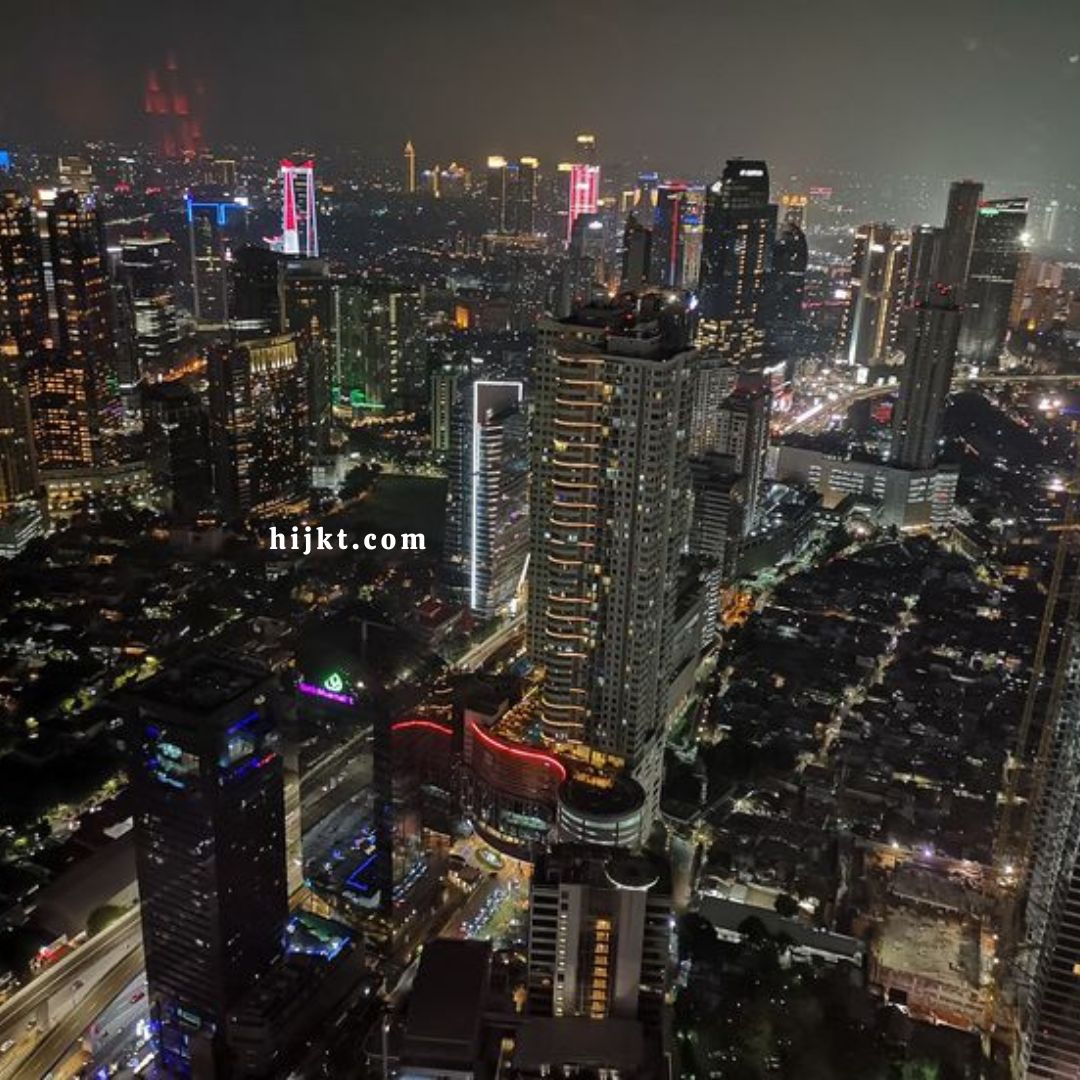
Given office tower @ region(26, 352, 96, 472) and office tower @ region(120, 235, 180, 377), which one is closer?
office tower @ region(26, 352, 96, 472)

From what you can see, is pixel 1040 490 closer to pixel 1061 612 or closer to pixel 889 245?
pixel 1061 612

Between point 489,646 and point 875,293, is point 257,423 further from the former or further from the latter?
point 875,293

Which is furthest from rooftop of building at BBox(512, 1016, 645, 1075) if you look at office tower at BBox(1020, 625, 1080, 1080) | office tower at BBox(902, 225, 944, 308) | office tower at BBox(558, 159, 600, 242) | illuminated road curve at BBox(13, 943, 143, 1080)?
office tower at BBox(902, 225, 944, 308)

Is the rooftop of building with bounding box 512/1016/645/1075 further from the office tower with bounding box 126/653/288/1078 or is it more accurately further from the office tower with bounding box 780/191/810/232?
the office tower with bounding box 780/191/810/232

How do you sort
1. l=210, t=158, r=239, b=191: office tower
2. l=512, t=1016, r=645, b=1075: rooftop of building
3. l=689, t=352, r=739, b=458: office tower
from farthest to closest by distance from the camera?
l=210, t=158, r=239, b=191: office tower → l=689, t=352, r=739, b=458: office tower → l=512, t=1016, r=645, b=1075: rooftop of building

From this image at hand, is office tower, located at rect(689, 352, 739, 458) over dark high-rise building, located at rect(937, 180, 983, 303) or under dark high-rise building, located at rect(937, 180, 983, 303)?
under

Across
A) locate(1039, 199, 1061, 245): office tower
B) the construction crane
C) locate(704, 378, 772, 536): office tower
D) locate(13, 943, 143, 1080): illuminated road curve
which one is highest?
locate(1039, 199, 1061, 245): office tower

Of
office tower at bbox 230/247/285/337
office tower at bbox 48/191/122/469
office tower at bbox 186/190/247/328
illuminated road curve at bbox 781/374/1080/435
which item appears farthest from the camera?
illuminated road curve at bbox 781/374/1080/435

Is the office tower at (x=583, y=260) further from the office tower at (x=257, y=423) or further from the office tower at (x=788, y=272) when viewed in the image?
the office tower at (x=257, y=423)
